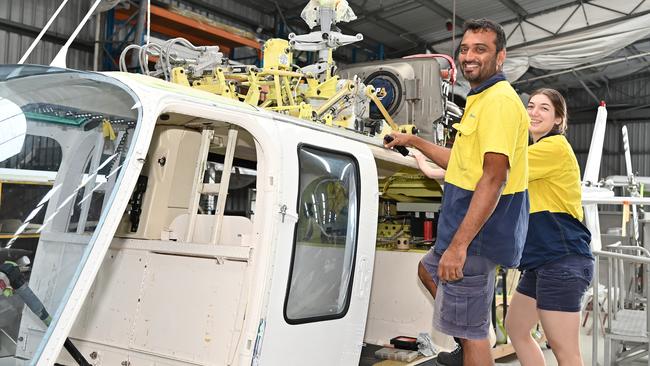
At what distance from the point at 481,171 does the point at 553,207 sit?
0.81 meters

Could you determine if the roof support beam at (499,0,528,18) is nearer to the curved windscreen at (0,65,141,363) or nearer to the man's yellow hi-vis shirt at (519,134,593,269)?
the man's yellow hi-vis shirt at (519,134,593,269)

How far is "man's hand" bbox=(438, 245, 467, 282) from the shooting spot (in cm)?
246

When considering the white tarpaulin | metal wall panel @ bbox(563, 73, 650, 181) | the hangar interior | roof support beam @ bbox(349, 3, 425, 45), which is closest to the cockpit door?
the hangar interior

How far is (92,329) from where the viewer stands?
355 centimetres

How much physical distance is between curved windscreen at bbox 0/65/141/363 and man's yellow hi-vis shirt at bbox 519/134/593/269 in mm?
1982

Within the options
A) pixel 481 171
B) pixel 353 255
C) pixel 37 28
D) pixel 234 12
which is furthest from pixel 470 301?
pixel 234 12

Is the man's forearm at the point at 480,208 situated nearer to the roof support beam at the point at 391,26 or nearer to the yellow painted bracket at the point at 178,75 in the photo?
the yellow painted bracket at the point at 178,75

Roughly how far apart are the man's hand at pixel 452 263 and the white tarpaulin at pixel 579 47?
38.0 feet

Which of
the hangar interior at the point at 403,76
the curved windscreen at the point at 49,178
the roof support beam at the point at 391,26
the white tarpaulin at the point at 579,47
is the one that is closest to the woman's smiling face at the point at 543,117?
the hangar interior at the point at 403,76

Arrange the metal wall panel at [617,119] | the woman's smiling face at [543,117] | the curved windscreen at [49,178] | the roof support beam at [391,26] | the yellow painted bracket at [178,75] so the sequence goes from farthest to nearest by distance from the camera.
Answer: the metal wall panel at [617,119] < the roof support beam at [391,26] < the yellow painted bracket at [178,75] < the woman's smiling face at [543,117] < the curved windscreen at [49,178]

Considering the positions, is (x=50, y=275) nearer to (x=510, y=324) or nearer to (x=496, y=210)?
(x=496, y=210)

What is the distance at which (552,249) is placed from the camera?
3.09 meters

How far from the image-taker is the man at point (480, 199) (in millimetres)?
2463

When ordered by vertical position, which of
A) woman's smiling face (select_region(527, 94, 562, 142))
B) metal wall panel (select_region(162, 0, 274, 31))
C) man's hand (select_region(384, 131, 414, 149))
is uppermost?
metal wall panel (select_region(162, 0, 274, 31))
